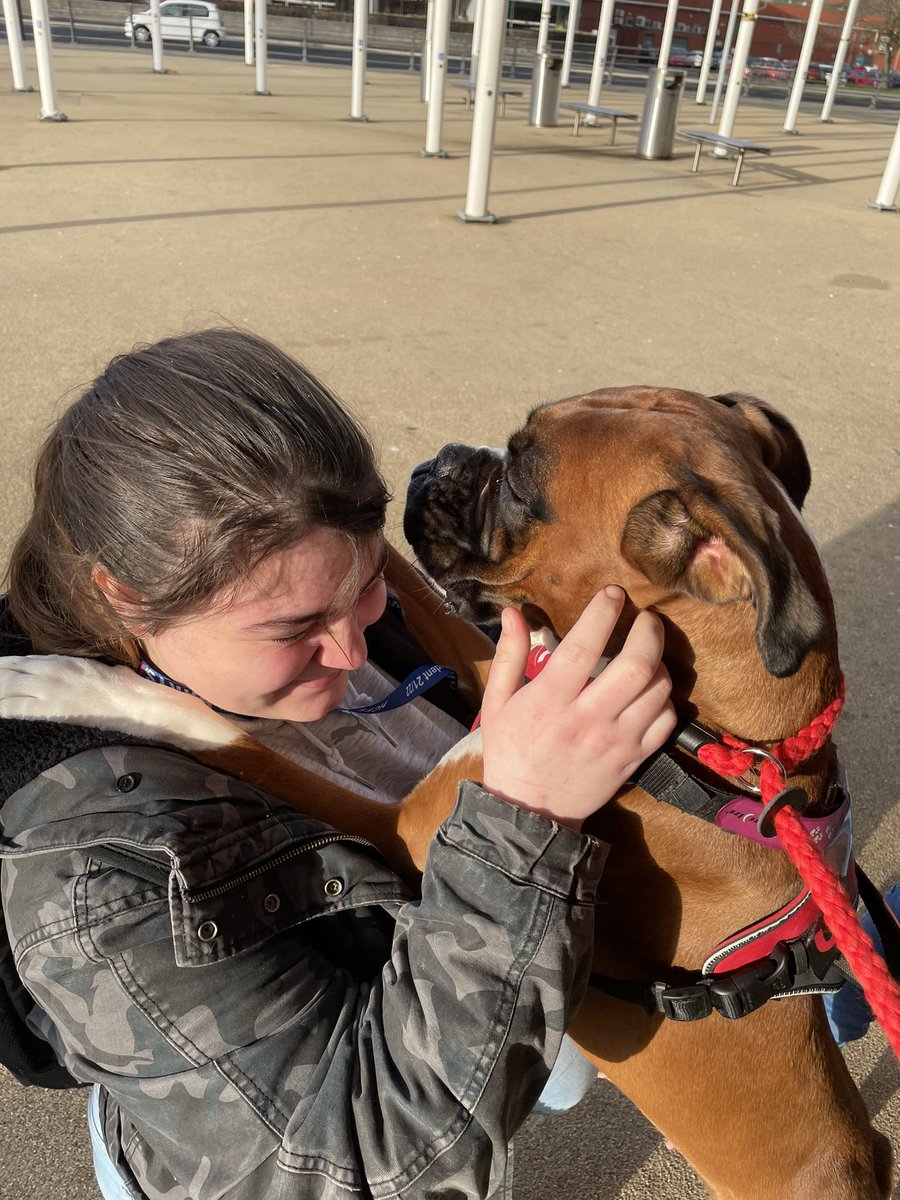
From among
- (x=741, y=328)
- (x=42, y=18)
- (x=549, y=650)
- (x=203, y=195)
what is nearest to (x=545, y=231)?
(x=741, y=328)

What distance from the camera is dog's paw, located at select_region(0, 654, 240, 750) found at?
1747mm

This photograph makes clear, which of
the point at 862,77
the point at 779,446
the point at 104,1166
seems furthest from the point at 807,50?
the point at 862,77

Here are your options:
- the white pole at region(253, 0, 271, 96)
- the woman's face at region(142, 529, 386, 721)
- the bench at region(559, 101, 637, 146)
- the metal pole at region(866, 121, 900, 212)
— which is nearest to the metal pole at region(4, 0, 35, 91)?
the white pole at region(253, 0, 271, 96)

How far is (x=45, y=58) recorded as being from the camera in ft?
48.4

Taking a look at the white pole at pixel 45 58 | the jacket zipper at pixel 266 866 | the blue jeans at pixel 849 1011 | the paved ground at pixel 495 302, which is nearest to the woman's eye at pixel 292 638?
the jacket zipper at pixel 266 866

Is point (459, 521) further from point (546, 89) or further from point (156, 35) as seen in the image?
point (156, 35)

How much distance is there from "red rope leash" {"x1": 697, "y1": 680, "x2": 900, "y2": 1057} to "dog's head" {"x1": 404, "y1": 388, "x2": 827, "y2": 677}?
24 centimetres

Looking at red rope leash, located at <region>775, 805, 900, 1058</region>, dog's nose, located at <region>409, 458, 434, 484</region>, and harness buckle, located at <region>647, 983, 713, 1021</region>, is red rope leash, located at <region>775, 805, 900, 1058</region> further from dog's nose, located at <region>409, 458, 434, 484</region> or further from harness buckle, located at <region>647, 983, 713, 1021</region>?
dog's nose, located at <region>409, 458, 434, 484</region>

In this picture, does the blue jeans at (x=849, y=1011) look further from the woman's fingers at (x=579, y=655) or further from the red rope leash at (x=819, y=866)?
the woman's fingers at (x=579, y=655)

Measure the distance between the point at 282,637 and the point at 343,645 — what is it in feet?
0.46

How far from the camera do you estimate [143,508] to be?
1.61m

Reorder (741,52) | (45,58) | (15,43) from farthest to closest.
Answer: (15,43), (741,52), (45,58)

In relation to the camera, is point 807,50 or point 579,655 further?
point 807,50

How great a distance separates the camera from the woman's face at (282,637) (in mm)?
1653
